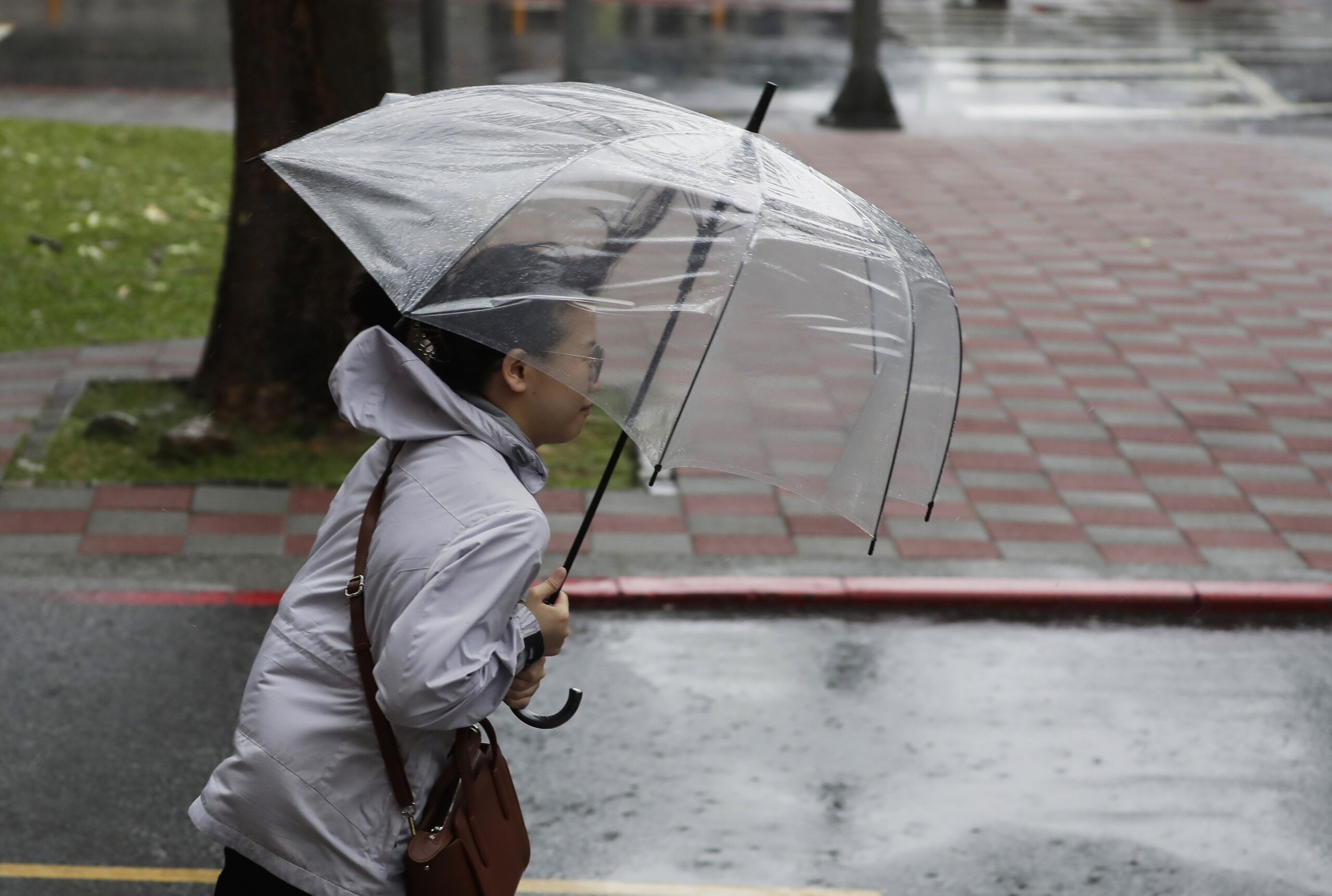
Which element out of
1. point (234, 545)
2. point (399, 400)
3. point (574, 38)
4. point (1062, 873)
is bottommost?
point (1062, 873)

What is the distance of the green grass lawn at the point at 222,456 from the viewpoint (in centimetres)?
683

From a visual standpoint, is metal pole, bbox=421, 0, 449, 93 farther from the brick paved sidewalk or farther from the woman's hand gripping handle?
the woman's hand gripping handle

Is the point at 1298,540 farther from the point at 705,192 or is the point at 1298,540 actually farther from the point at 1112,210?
the point at 1112,210

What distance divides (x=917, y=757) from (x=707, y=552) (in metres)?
1.69

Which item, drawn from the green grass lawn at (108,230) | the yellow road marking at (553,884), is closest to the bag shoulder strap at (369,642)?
the yellow road marking at (553,884)

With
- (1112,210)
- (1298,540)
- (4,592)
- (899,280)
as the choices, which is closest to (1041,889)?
(899,280)

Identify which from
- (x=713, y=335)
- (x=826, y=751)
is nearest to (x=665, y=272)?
(x=713, y=335)

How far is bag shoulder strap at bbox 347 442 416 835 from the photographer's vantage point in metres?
2.39

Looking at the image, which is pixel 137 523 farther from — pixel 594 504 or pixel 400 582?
pixel 400 582

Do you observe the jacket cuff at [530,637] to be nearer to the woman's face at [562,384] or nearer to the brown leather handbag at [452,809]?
the brown leather handbag at [452,809]

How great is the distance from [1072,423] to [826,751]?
354 centimetres

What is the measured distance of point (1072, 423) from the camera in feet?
26.0

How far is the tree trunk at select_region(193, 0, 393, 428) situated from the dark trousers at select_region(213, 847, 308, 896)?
460 cm

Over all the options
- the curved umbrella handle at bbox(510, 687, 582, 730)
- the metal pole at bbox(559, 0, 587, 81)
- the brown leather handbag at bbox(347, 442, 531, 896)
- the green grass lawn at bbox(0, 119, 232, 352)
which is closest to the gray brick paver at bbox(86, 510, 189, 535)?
the green grass lawn at bbox(0, 119, 232, 352)
